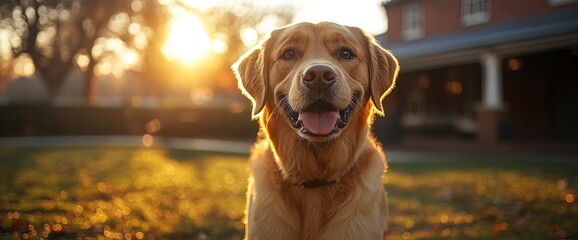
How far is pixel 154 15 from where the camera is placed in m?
29.5

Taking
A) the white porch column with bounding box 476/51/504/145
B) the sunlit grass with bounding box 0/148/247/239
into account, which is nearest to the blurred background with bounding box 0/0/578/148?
the white porch column with bounding box 476/51/504/145

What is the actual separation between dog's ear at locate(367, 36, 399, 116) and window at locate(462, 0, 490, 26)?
61.8 ft

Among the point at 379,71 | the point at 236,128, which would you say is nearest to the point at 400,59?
the point at 236,128

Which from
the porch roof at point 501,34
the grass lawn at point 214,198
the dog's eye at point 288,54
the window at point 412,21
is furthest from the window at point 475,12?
the dog's eye at point 288,54

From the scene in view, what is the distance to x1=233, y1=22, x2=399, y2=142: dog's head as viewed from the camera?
11.1 ft

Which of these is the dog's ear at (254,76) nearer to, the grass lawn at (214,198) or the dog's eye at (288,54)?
the dog's eye at (288,54)

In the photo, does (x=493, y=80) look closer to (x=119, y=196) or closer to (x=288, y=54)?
(x=119, y=196)

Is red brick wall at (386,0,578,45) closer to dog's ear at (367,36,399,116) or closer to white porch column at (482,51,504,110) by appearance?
white porch column at (482,51,504,110)

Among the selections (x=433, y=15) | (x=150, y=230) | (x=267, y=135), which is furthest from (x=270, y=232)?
(x=433, y=15)

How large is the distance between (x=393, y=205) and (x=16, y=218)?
544cm

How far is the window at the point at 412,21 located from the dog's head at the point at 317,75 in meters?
22.5

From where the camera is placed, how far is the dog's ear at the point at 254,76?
3863 mm

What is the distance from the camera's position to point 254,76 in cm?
402

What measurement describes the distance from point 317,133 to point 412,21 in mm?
23916
